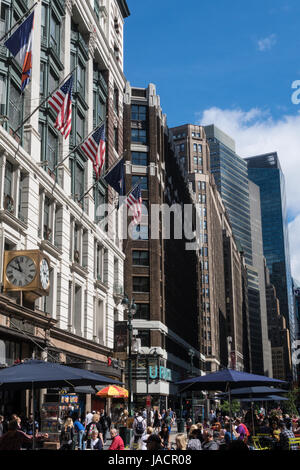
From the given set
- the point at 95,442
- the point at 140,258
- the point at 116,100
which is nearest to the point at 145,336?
the point at 140,258

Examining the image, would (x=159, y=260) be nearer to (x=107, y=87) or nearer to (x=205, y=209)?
(x=107, y=87)

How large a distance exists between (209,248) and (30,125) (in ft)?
379

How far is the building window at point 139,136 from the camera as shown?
86.2m

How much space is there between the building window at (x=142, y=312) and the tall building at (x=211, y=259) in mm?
58373

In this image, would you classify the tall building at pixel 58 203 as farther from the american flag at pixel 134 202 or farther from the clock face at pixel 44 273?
the american flag at pixel 134 202

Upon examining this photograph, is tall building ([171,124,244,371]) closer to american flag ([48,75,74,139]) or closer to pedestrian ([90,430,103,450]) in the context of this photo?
american flag ([48,75,74,139])

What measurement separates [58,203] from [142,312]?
43181mm

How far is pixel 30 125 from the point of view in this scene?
109ft

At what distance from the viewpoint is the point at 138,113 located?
290 ft

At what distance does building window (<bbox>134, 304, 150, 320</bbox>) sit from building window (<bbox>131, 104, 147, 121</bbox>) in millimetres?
29141

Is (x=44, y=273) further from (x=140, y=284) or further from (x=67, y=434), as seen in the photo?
(x=140, y=284)

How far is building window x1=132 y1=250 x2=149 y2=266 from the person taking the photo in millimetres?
80812

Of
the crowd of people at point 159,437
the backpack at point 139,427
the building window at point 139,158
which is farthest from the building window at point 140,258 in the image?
the backpack at point 139,427

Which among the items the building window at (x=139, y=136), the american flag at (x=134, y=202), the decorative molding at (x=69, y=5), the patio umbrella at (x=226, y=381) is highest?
the building window at (x=139, y=136)
